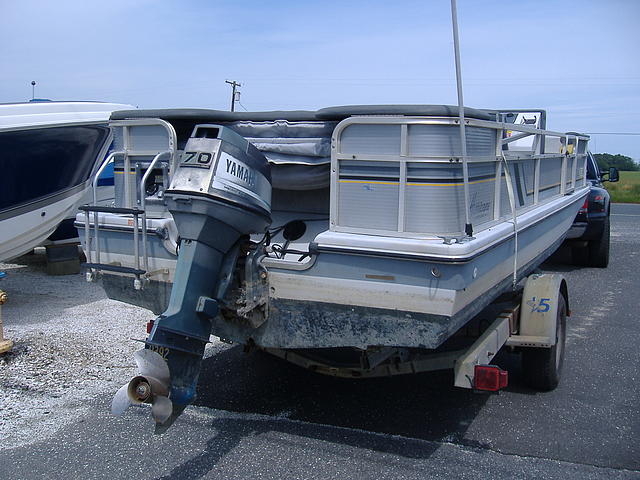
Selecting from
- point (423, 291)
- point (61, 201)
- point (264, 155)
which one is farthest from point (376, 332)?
point (61, 201)

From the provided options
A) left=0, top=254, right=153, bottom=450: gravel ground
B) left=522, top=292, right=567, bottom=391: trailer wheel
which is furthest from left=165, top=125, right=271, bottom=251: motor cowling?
left=522, top=292, right=567, bottom=391: trailer wheel

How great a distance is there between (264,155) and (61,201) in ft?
16.7

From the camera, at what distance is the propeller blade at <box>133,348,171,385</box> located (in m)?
3.32

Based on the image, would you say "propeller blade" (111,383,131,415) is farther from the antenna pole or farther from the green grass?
the green grass

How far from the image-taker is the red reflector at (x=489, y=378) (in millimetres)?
3773

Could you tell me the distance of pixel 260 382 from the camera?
5391 millimetres

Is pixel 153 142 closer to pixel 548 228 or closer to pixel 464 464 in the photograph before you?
pixel 464 464

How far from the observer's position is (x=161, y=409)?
3.35 meters

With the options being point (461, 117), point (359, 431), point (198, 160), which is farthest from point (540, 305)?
point (198, 160)

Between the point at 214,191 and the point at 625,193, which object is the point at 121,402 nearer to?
the point at 214,191

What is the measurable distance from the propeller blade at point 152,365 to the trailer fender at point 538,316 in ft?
8.49

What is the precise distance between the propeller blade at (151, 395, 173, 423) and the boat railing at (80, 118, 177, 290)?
1002 mm

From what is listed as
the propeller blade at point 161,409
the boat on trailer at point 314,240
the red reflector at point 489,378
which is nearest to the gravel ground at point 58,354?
the boat on trailer at point 314,240

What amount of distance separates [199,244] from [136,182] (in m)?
1.17
